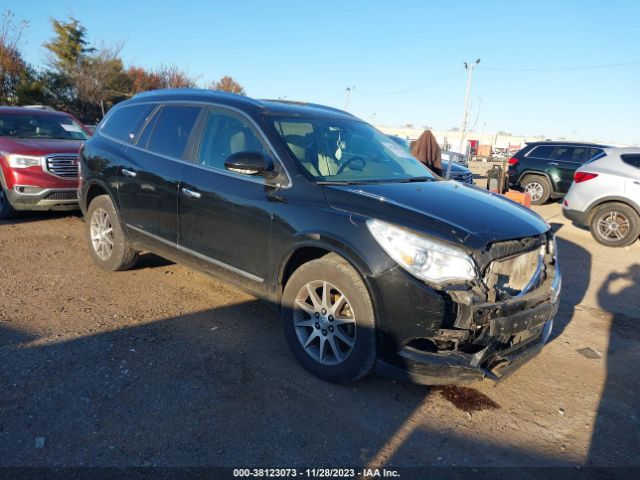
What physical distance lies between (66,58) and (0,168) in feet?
111

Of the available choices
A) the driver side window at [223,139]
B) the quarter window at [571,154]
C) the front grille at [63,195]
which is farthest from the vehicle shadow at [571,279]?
the front grille at [63,195]

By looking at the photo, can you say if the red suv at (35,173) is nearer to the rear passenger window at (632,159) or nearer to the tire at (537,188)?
the rear passenger window at (632,159)

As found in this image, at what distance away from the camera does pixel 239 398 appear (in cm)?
307

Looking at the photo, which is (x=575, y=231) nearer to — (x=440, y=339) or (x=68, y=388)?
(x=440, y=339)

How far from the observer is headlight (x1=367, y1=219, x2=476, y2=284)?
2826 millimetres

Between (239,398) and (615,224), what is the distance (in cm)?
803

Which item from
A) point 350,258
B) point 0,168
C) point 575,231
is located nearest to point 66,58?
point 0,168

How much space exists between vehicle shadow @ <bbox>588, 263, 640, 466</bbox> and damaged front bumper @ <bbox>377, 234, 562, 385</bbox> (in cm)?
67

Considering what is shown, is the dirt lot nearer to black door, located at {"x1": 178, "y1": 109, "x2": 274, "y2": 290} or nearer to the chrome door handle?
black door, located at {"x1": 178, "y1": 109, "x2": 274, "y2": 290}

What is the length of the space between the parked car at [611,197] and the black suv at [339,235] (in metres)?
5.65

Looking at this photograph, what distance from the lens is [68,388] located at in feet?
10.0

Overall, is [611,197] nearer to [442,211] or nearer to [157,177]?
[442,211]

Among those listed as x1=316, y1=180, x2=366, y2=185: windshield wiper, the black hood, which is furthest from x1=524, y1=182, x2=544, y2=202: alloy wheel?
x1=316, y1=180, x2=366, y2=185: windshield wiper

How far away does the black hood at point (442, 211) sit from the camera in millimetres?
2934
